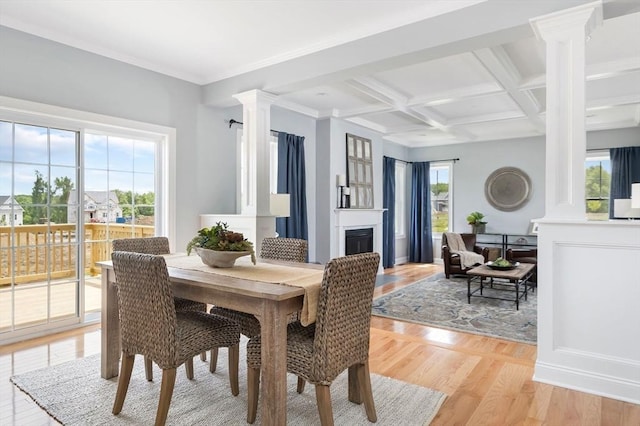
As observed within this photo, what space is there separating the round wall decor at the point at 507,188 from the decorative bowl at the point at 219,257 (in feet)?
22.7

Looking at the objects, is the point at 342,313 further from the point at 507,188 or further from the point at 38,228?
the point at 507,188

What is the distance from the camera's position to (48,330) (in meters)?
3.70

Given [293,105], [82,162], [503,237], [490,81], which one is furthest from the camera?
[503,237]

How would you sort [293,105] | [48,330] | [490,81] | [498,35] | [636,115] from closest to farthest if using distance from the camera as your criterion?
[498,35] → [48,330] → [490,81] → [293,105] → [636,115]

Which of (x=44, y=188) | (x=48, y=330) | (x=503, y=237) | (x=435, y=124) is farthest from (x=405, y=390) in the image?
(x=503, y=237)

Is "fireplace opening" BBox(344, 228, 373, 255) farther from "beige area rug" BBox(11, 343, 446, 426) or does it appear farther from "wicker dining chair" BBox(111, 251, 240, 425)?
"wicker dining chair" BBox(111, 251, 240, 425)

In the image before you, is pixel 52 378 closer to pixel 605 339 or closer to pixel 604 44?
pixel 605 339

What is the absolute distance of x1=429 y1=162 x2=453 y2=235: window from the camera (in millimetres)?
8875

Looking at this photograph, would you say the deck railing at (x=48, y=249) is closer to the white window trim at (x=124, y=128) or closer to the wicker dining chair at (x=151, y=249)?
the white window trim at (x=124, y=128)

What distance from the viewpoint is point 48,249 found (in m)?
3.75

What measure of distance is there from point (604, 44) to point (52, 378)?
17.6 ft

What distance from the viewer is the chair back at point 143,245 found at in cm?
300

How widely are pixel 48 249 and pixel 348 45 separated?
10.9 ft

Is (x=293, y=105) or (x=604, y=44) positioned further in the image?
(x=293, y=105)
